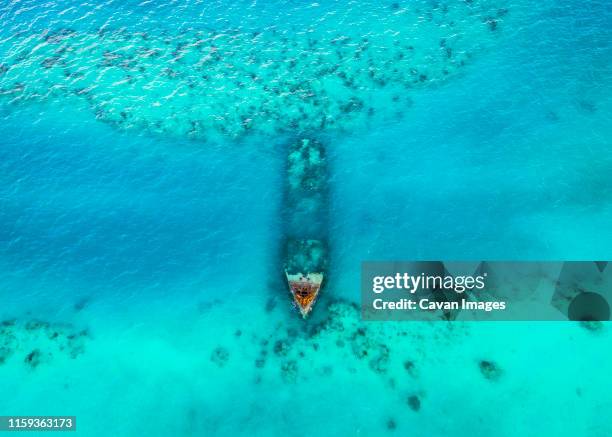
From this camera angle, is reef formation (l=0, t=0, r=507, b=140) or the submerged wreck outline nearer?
the submerged wreck outline

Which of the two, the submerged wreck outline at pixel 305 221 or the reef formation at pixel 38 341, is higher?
the submerged wreck outline at pixel 305 221

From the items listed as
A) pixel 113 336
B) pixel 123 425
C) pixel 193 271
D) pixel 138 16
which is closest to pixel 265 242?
pixel 193 271

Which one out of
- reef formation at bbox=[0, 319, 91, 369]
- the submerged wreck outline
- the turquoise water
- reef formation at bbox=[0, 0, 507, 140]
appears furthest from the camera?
reef formation at bbox=[0, 0, 507, 140]

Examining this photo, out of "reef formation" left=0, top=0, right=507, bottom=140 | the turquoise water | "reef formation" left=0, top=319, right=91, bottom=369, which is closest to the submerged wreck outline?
the turquoise water

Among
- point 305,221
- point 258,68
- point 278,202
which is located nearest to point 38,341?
point 278,202

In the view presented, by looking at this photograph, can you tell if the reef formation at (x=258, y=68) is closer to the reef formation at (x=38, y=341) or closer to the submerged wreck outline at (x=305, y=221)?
the submerged wreck outline at (x=305, y=221)

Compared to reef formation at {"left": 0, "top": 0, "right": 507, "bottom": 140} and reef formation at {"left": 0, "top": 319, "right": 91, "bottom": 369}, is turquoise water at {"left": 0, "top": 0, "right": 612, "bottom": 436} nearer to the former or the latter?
reef formation at {"left": 0, "top": 319, "right": 91, "bottom": 369}

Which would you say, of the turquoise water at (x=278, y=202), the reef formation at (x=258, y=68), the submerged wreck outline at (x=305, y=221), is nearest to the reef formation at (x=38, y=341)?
the turquoise water at (x=278, y=202)
